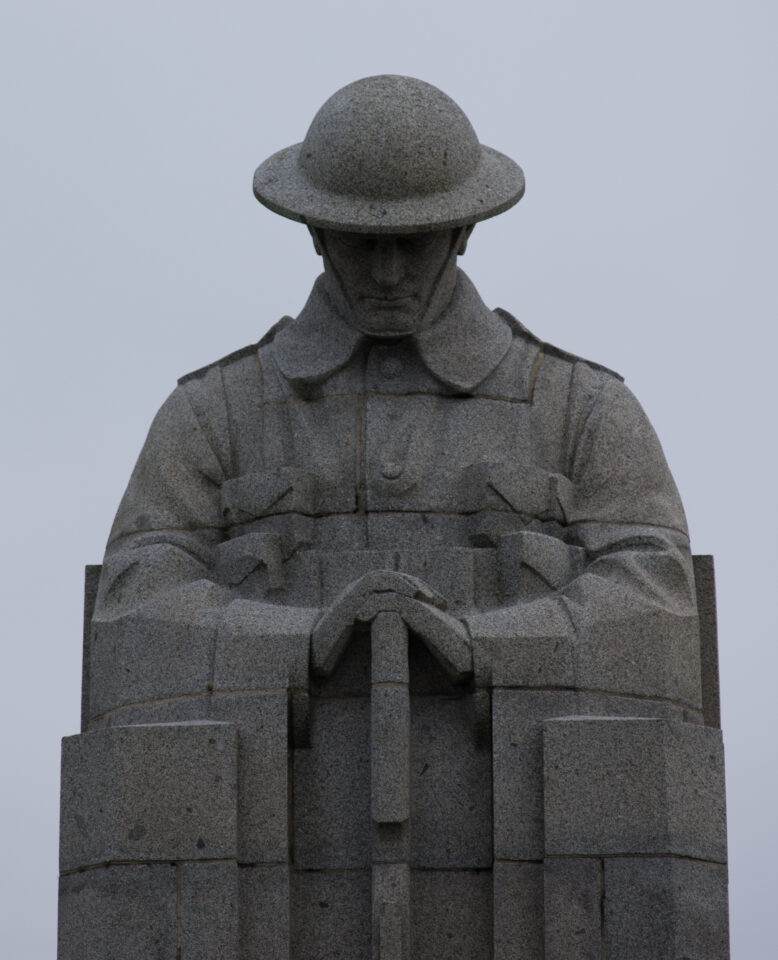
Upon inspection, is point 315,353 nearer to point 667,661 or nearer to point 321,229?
point 321,229

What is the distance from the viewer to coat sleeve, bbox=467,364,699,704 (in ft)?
58.2

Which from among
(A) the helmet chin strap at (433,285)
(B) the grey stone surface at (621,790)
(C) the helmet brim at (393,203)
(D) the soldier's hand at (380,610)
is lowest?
(B) the grey stone surface at (621,790)

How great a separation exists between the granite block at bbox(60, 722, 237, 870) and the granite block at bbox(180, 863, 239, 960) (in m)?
0.10

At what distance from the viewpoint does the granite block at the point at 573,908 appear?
1706cm

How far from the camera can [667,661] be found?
59.2 ft

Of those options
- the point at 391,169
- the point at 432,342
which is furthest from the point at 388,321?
the point at 391,169

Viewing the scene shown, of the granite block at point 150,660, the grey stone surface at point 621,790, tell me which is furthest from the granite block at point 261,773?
the grey stone surface at point 621,790

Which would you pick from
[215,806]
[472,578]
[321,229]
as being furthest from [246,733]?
[321,229]

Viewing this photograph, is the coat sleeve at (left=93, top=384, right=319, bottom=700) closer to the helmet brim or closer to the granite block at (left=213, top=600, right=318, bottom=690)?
the granite block at (left=213, top=600, right=318, bottom=690)

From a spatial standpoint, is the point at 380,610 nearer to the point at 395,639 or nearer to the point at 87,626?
the point at 395,639

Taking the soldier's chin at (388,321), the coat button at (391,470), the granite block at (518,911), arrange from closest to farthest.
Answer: the granite block at (518,911)
the coat button at (391,470)
the soldier's chin at (388,321)

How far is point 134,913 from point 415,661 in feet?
7.32

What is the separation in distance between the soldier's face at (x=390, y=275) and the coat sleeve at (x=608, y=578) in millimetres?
1129

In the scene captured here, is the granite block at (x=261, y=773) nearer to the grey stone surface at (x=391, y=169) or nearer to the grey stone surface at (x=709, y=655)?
the grey stone surface at (x=709, y=655)
